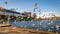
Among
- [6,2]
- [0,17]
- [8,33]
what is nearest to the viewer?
[8,33]

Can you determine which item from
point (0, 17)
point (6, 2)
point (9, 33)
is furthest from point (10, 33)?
point (0, 17)

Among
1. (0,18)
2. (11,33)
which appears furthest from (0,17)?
(11,33)

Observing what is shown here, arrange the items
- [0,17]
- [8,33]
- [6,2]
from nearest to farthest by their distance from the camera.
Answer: [8,33] < [6,2] < [0,17]

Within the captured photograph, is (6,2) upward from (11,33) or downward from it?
upward

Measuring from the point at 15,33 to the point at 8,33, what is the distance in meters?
0.47

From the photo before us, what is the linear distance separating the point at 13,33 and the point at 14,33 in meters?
0.07

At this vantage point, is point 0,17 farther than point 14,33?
Yes

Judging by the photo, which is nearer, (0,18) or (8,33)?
(8,33)

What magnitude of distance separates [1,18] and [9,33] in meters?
25.5

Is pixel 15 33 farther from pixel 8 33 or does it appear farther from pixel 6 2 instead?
pixel 6 2

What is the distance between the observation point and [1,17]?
119 feet

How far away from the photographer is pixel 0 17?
35281 mm

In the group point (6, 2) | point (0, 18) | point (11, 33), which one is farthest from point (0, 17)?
point (11, 33)

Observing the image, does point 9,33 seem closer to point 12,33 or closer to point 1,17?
point 12,33
